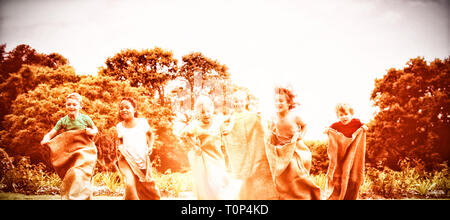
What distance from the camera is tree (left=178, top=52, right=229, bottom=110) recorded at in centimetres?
639

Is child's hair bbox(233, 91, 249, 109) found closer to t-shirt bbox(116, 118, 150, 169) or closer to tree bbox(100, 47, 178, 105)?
tree bbox(100, 47, 178, 105)

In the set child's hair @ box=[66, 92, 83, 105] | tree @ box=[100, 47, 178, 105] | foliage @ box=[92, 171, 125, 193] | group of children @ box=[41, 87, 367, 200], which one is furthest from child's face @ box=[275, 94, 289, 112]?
child's hair @ box=[66, 92, 83, 105]

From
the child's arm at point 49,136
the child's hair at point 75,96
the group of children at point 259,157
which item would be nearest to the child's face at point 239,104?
the group of children at point 259,157

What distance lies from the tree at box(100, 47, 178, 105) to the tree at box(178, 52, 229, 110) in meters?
0.22

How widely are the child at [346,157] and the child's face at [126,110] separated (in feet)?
10.7

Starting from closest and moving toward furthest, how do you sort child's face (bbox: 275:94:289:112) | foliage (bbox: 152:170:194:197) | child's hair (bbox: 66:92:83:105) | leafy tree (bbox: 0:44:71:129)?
child's face (bbox: 275:94:289:112) → child's hair (bbox: 66:92:83:105) → foliage (bbox: 152:170:194:197) → leafy tree (bbox: 0:44:71:129)

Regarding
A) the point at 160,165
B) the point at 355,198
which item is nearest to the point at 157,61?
the point at 160,165

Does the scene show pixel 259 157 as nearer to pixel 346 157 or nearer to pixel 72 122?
pixel 346 157

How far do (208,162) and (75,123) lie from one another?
239cm

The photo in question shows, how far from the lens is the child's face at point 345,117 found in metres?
5.64

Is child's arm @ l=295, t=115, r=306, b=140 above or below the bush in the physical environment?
above

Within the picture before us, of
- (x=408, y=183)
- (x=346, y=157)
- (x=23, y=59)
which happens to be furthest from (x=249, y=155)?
(x=23, y=59)

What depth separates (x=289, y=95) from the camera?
18.4 feet
